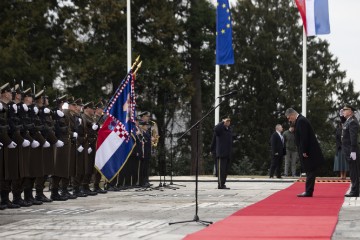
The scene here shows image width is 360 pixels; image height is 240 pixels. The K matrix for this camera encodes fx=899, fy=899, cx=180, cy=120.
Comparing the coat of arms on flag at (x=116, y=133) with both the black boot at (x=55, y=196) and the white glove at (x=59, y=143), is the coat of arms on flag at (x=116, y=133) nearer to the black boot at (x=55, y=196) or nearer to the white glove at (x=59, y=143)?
the black boot at (x=55, y=196)

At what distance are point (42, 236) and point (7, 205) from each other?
5.67 meters

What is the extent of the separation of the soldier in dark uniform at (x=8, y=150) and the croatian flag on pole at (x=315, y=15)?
21355mm

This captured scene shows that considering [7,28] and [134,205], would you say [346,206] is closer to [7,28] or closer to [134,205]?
[134,205]

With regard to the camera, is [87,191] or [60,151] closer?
[60,151]

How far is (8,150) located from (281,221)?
5718 mm

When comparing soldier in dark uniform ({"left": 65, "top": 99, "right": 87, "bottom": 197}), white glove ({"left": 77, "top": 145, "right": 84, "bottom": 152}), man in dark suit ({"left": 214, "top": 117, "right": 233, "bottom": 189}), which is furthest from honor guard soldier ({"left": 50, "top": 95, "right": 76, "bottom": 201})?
man in dark suit ({"left": 214, "top": 117, "right": 233, "bottom": 189})

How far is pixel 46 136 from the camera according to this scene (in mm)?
18344

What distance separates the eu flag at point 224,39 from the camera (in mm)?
37688

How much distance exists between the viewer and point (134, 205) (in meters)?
17.7

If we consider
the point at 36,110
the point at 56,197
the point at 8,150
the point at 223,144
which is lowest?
the point at 56,197

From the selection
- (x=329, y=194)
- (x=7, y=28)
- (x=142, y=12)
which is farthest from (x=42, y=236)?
(x=142, y=12)

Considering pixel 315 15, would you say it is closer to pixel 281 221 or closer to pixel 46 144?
pixel 46 144

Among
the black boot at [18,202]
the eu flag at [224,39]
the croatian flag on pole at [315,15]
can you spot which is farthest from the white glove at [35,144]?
the eu flag at [224,39]

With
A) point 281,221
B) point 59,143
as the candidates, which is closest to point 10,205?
point 59,143
